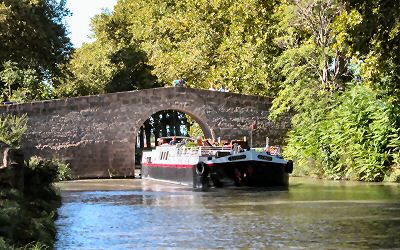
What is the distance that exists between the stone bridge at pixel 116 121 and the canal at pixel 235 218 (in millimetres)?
7710

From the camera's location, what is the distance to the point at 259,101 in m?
34.2

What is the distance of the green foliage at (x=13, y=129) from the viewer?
996 inches

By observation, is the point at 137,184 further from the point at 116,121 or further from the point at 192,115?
the point at 192,115

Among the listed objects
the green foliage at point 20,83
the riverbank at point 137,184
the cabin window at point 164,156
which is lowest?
the riverbank at point 137,184

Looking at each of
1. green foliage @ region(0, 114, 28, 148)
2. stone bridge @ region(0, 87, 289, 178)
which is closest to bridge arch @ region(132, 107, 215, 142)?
stone bridge @ region(0, 87, 289, 178)

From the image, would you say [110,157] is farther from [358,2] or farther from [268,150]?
[358,2]

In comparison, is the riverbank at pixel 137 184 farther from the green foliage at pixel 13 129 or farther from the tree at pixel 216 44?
the tree at pixel 216 44

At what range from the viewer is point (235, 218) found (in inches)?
639

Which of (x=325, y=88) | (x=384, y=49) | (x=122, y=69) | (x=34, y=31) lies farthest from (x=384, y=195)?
(x=122, y=69)

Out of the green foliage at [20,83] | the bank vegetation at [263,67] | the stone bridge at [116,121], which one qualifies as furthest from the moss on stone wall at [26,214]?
the green foliage at [20,83]

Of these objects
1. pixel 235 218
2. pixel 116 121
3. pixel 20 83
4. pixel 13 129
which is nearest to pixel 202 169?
pixel 13 129

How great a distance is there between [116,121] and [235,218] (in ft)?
58.2

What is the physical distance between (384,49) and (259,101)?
19.0 m

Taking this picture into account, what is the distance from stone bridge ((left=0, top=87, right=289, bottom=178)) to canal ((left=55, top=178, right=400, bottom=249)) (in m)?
7.71
